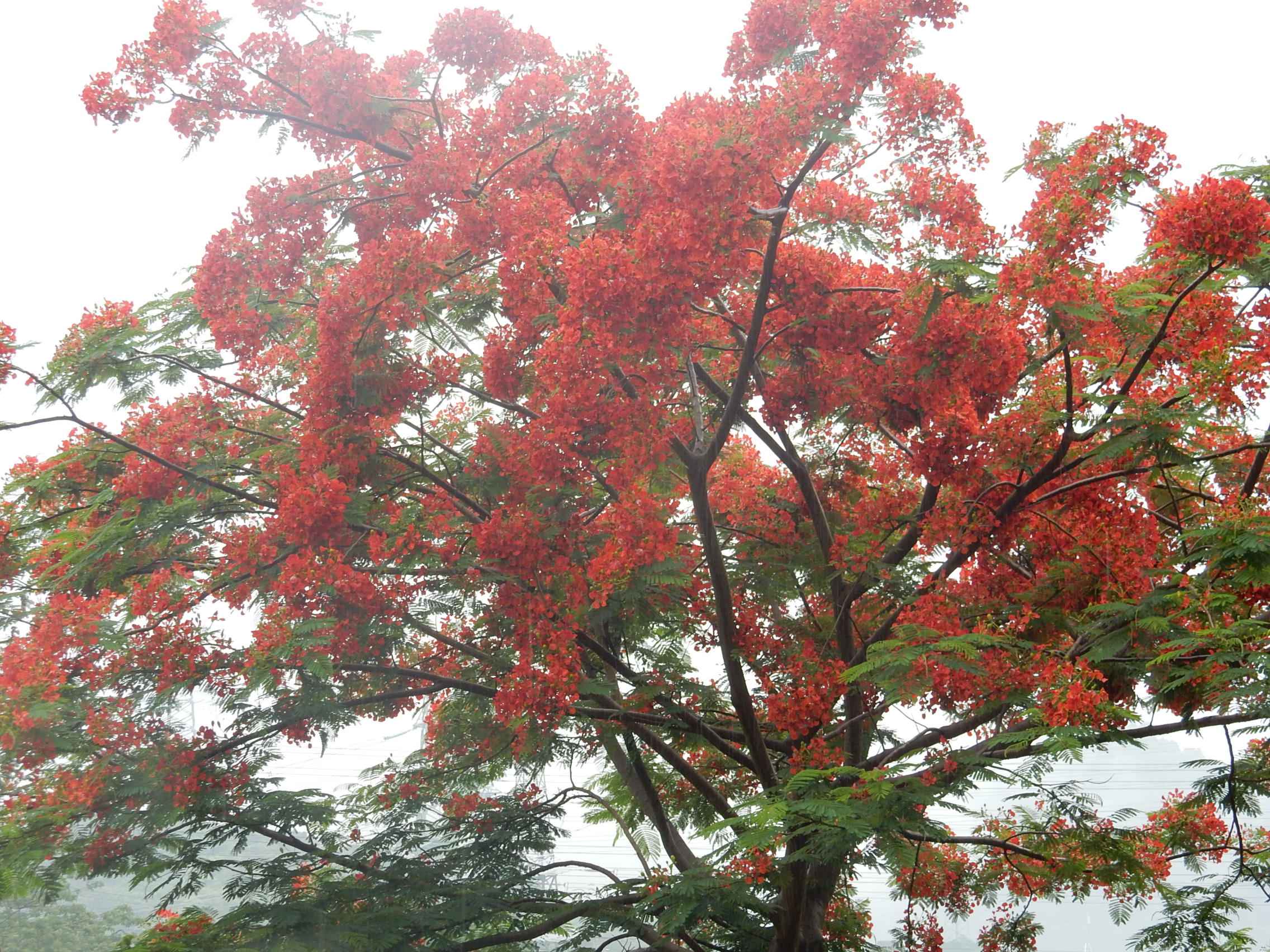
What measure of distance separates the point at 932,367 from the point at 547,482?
2.19m

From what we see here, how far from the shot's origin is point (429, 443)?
6.83 m

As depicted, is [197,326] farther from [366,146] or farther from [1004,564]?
[1004,564]

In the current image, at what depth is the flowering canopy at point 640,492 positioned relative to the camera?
477 cm

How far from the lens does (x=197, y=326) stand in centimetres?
699

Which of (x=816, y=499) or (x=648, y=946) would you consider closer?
(x=816, y=499)

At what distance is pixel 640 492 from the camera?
5551 millimetres

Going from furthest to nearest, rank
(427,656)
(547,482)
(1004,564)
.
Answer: (427,656), (1004,564), (547,482)

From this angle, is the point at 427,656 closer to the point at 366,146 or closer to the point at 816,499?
the point at 816,499

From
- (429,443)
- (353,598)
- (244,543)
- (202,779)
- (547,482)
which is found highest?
(429,443)

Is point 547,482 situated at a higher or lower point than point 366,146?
lower

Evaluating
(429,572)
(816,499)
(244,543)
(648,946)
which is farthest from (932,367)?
(648,946)

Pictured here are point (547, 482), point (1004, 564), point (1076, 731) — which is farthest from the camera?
point (1004, 564)

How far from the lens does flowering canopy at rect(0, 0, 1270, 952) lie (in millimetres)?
4770

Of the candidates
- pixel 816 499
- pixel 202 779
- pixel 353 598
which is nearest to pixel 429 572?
pixel 353 598
